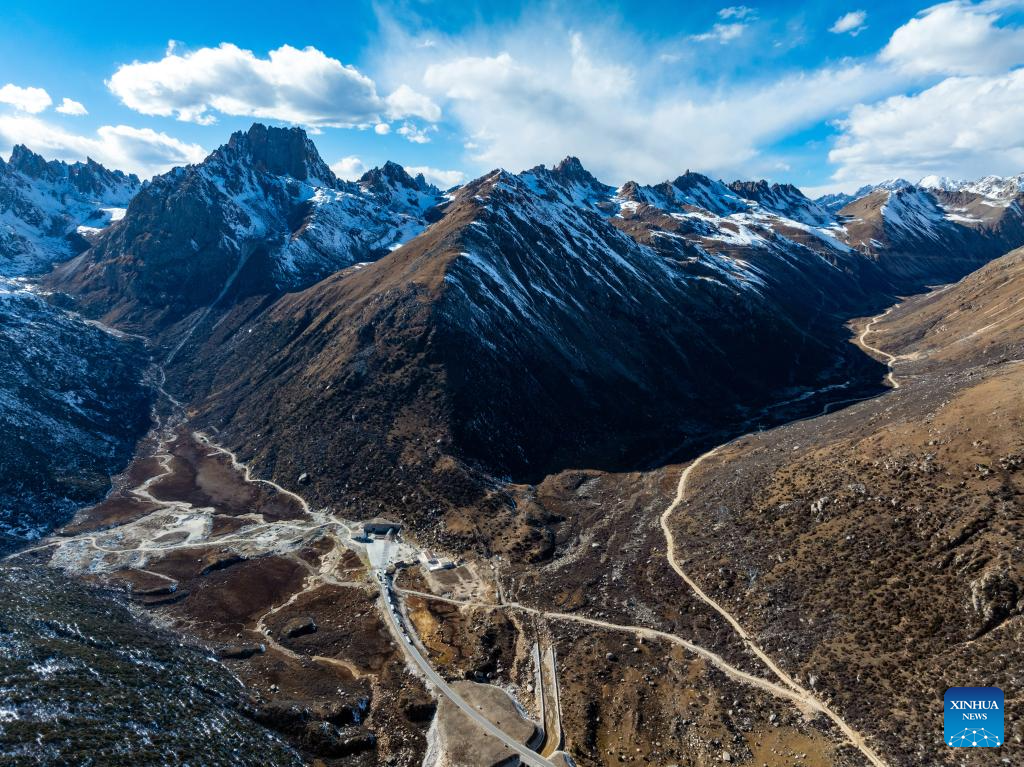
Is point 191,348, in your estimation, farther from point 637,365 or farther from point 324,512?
point 637,365

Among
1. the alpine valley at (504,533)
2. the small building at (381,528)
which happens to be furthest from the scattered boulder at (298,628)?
the small building at (381,528)

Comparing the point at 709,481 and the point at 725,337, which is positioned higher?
the point at 725,337

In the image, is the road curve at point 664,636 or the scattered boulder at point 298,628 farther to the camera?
the scattered boulder at point 298,628

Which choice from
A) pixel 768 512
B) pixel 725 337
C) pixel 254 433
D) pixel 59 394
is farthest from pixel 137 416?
pixel 725 337

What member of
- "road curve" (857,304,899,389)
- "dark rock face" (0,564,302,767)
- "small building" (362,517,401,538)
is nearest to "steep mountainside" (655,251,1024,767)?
"small building" (362,517,401,538)

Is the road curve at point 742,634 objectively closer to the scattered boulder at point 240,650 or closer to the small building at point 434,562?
the small building at point 434,562

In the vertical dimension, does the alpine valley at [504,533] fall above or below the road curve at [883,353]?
below

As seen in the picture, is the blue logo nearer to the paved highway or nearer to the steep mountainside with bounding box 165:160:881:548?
the paved highway
